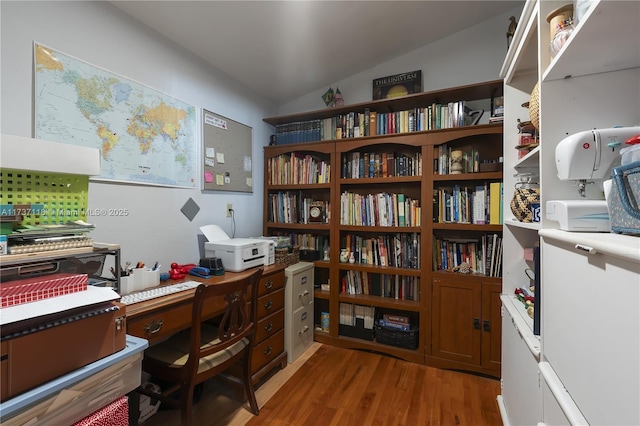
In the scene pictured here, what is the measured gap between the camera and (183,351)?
4.73ft

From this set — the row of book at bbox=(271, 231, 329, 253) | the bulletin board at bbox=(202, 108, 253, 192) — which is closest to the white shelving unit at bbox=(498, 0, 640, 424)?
the row of book at bbox=(271, 231, 329, 253)

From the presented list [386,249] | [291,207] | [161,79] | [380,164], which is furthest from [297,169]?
[161,79]

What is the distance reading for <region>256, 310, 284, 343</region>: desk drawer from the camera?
6.02ft

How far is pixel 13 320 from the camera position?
0.65 m

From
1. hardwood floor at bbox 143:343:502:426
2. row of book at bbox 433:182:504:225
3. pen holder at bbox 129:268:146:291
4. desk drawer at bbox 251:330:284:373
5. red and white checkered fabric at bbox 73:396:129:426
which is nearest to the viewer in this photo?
red and white checkered fabric at bbox 73:396:129:426

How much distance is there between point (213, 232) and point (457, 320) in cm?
195

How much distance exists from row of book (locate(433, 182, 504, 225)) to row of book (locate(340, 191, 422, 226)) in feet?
0.56

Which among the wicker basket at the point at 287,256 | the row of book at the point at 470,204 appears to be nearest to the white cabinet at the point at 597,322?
the row of book at the point at 470,204

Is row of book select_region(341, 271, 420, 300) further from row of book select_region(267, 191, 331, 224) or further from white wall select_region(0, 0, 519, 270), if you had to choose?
white wall select_region(0, 0, 519, 270)

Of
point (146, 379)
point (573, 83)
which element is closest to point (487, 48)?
point (573, 83)

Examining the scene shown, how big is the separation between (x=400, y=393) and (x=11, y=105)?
2.59m

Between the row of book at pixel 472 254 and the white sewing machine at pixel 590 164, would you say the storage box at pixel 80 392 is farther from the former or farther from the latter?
the row of book at pixel 472 254

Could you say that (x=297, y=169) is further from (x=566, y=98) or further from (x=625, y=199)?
(x=625, y=199)

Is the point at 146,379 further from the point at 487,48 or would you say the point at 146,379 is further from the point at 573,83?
the point at 487,48
